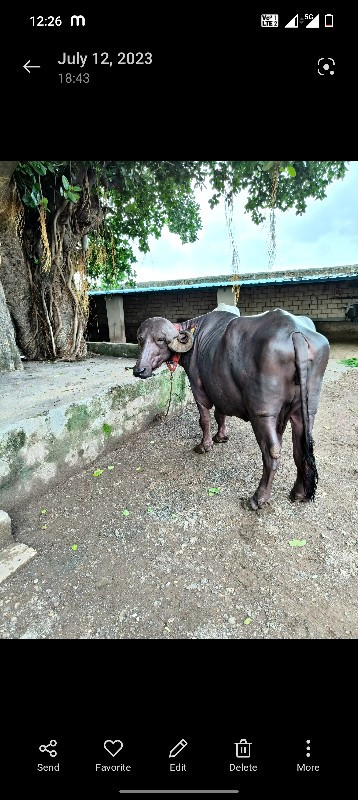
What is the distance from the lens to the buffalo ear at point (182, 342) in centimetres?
362

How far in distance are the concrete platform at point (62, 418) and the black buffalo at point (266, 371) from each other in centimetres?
100

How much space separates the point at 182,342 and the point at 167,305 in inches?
414

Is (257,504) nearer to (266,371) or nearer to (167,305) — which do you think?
(266,371)

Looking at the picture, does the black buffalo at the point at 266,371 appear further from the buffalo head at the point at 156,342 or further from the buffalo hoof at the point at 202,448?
the buffalo hoof at the point at 202,448

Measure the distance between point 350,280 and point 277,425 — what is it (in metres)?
10.7

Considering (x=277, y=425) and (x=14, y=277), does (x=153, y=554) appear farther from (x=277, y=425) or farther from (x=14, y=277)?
(x=14, y=277)

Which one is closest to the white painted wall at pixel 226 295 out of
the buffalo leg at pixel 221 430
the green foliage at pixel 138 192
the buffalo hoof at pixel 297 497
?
the green foliage at pixel 138 192

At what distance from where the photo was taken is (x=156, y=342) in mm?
3629

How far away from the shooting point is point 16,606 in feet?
7.49
